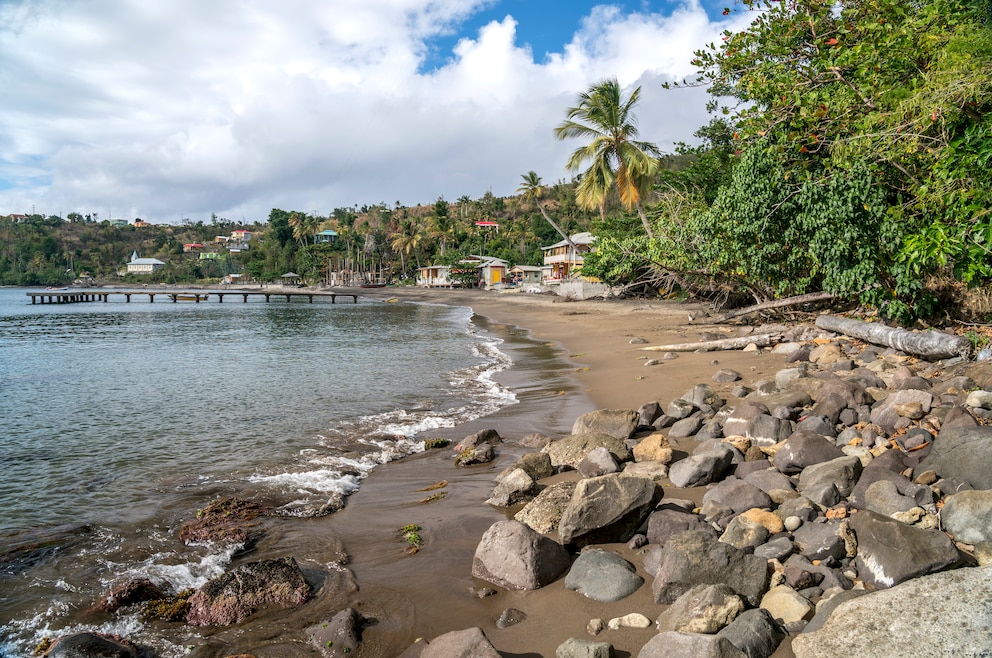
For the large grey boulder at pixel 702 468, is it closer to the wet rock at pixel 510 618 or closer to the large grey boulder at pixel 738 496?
the large grey boulder at pixel 738 496

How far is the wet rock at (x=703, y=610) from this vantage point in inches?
146

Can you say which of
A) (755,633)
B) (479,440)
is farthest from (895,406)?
(479,440)

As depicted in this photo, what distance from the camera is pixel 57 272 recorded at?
429 feet

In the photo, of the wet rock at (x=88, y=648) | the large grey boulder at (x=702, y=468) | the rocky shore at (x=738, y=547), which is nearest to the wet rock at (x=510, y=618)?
the rocky shore at (x=738, y=547)

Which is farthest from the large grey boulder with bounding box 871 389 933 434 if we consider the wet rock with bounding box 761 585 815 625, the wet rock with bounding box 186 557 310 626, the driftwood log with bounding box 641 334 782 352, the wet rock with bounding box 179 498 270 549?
the driftwood log with bounding box 641 334 782 352

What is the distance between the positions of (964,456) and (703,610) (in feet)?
9.92

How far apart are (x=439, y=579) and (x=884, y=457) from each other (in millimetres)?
4224

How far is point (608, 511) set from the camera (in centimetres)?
515

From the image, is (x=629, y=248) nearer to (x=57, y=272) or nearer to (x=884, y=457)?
(x=884, y=457)

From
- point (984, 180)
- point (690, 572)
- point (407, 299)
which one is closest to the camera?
point (690, 572)

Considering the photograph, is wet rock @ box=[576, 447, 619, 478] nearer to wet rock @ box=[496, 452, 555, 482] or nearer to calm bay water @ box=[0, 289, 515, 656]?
wet rock @ box=[496, 452, 555, 482]

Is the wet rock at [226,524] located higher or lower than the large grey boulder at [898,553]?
lower

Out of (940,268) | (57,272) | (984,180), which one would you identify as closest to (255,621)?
(984,180)

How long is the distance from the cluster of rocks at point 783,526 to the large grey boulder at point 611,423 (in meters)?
0.06
